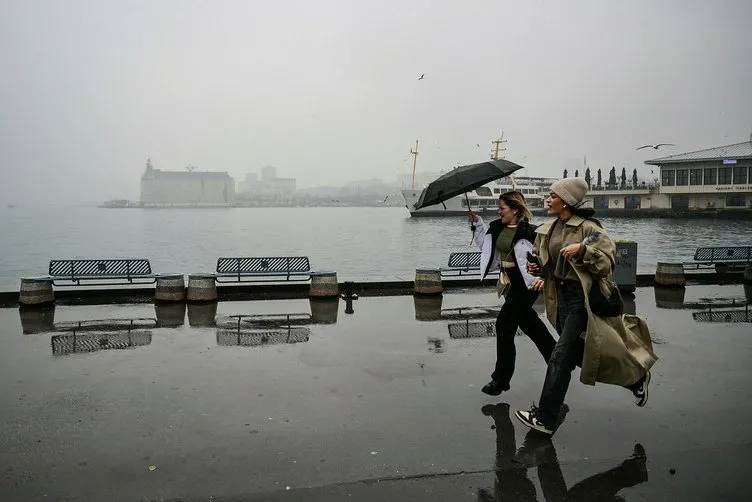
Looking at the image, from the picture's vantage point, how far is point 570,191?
521 cm

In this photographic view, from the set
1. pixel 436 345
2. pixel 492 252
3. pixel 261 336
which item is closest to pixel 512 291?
pixel 492 252

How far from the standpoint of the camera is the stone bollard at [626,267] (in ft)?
44.2

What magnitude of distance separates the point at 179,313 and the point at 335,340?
3.53 m

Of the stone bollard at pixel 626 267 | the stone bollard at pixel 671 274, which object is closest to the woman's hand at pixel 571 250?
the stone bollard at pixel 626 267

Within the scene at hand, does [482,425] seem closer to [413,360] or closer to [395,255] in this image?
[413,360]

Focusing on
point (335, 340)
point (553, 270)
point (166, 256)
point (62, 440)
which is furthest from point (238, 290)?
point (166, 256)

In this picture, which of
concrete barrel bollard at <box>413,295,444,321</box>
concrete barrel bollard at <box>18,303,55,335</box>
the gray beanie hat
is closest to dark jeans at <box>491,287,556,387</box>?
the gray beanie hat

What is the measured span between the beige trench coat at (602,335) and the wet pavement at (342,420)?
583 mm

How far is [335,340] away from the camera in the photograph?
902cm

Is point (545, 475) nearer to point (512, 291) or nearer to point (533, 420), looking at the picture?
point (533, 420)

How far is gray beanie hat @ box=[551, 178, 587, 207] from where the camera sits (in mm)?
5191

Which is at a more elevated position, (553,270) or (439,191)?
(439,191)

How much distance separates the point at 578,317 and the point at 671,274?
10.3 meters

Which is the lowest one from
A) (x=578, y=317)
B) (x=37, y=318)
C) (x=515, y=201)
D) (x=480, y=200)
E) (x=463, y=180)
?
(x=37, y=318)
